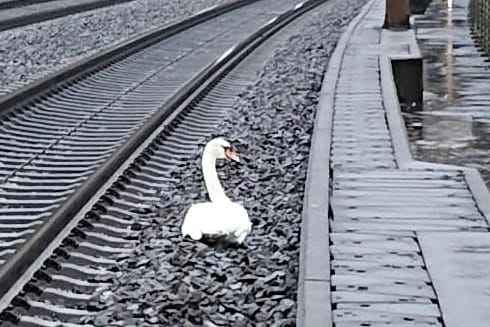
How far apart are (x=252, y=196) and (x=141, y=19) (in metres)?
17.2

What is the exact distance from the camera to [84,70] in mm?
15961

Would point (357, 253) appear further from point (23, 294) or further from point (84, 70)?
point (84, 70)

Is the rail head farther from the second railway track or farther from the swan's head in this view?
the swan's head

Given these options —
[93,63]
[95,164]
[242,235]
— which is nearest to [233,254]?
[242,235]

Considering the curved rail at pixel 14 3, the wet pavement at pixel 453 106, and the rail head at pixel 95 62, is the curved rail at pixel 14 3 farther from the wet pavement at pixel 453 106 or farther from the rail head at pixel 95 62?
the wet pavement at pixel 453 106

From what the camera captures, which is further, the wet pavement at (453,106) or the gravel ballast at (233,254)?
the wet pavement at (453,106)

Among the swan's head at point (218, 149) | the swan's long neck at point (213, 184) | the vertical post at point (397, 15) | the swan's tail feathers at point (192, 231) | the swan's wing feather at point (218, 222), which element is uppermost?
the swan's head at point (218, 149)

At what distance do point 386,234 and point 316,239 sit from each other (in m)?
0.54

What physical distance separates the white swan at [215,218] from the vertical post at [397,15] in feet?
44.0

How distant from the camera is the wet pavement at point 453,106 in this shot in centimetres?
1081

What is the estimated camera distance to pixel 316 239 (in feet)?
22.1

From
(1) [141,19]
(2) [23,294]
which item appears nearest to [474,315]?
(2) [23,294]

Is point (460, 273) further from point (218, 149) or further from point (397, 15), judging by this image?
point (397, 15)

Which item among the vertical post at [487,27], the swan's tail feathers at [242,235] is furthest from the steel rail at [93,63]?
the vertical post at [487,27]
